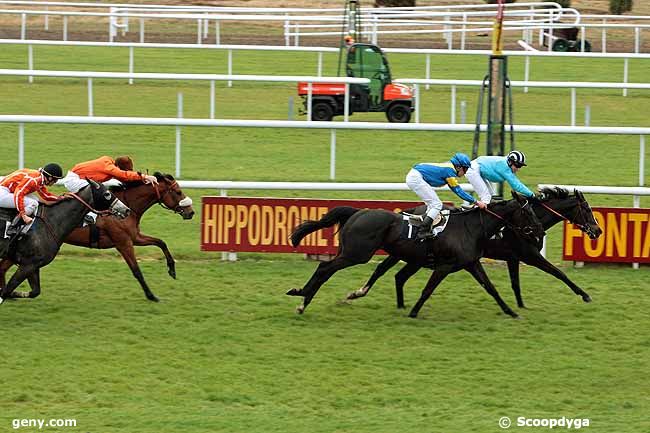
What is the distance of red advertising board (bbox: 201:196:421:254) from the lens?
37.9ft

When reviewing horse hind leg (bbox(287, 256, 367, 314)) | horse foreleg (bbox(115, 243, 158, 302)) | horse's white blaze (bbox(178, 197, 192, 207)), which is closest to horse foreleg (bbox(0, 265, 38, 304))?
horse foreleg (bbox(115, 243, 158, 302))

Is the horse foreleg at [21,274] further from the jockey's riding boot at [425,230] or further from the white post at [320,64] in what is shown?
the white post at [320,64]

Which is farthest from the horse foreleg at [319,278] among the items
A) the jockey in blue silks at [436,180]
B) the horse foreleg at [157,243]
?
the horse foreleg at [157,243]

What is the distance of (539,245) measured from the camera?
10.2 metres

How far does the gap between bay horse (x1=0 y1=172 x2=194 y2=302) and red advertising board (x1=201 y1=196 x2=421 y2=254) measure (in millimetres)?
939

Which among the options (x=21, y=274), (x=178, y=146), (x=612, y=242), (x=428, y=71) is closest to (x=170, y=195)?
(x=21, y=274)

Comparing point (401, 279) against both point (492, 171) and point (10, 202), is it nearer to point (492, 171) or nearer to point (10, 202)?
point (492, 171)

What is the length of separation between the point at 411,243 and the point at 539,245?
44.7 inches

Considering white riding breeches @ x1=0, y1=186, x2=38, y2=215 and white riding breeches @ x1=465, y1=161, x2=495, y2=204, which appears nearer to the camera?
white riding breeches @ x1=0, y1=186, x2=38, y2=215

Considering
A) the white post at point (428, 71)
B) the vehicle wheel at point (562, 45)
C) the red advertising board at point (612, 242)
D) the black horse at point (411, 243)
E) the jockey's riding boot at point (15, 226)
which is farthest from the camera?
the vehicle wheel at point (562, 45)

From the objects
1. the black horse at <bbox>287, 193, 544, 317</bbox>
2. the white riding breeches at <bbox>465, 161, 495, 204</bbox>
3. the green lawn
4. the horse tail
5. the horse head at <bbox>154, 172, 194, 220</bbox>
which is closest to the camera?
the green lawn

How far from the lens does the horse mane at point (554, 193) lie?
33.8 feet

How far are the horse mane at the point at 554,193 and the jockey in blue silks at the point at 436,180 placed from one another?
0.64 metres

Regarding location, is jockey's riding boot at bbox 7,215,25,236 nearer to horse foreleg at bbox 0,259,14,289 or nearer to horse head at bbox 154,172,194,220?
horse foreleg at bbox 0,259,14,289
